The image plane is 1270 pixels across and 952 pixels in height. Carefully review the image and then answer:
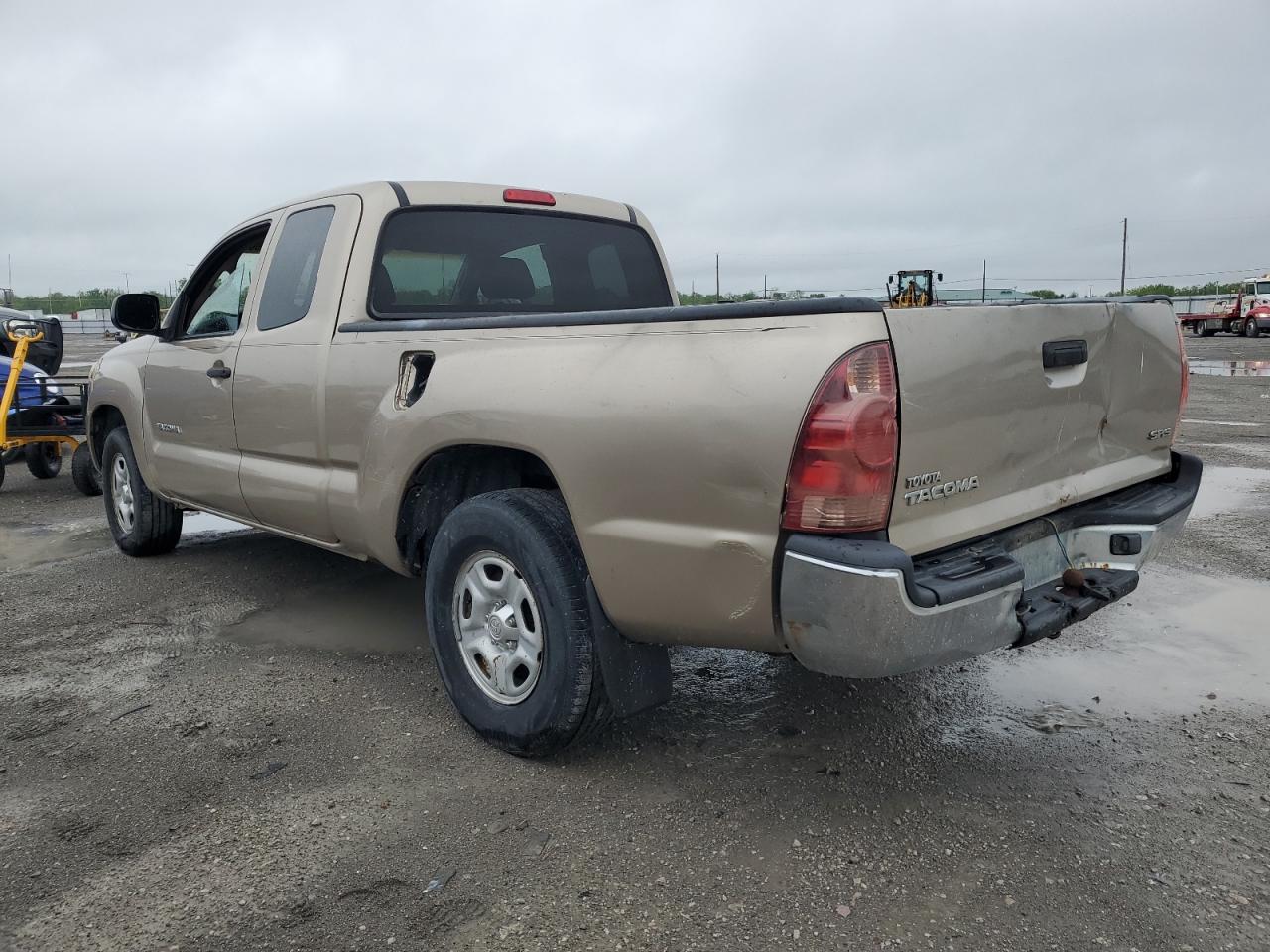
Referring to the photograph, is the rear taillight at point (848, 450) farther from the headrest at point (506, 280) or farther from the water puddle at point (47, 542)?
the water puddle at point (47, 542)

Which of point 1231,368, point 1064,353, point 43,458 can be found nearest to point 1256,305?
point 1231,368

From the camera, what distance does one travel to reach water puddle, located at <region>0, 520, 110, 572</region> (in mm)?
6059

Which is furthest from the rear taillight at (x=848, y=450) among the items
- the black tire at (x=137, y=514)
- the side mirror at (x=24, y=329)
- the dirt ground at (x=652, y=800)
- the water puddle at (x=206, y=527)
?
the side mirror at (x=24, y=329)

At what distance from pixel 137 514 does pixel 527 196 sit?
3.06m

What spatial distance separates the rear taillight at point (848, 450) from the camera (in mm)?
2383

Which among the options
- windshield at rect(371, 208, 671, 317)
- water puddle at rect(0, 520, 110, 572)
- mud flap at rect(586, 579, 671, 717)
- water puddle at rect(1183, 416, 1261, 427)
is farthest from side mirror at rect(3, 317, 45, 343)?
water puddle at rect(1183, 416, 1261, 427)

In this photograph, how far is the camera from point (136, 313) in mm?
5172

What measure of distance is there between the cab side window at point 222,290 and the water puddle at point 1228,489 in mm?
5490

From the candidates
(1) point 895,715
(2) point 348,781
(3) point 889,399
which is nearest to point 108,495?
(2) point 348,781

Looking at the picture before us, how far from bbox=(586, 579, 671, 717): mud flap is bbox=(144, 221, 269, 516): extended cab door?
232 cm

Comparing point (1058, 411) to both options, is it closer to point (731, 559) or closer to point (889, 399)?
point (889, 399)

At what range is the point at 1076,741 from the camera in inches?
130

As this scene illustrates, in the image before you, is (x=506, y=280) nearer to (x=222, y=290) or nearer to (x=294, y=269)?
(x=294, y=269)

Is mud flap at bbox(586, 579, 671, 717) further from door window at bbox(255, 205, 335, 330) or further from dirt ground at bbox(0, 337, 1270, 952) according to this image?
door window at bbox(255, 205, 335, 330)
